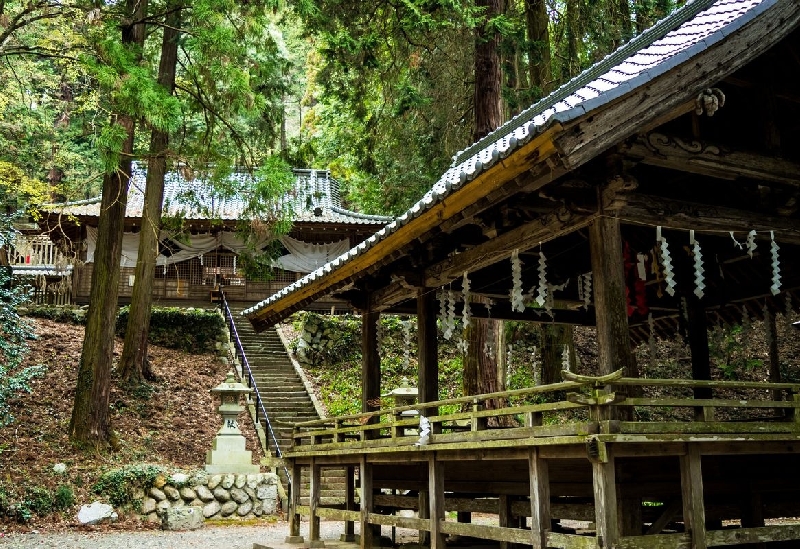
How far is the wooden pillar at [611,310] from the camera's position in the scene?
6.40 metres

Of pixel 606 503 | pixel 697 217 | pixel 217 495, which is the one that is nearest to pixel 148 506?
pixel 217 495

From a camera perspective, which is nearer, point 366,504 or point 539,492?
point 539,492

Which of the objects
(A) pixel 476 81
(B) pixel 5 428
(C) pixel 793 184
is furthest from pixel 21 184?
(C) pixel 793 184

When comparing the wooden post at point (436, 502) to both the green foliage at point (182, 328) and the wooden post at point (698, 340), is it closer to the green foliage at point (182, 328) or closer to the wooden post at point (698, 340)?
the wooden post at point (698, 340)

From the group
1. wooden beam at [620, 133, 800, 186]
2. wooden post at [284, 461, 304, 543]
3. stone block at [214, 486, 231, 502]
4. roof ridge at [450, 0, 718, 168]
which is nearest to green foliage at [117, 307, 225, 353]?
stone block at [214, 486, 231, 502]

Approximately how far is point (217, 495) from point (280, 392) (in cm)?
609

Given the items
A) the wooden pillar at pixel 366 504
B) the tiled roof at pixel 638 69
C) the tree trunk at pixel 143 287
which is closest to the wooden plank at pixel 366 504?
the wooden pillar at pixel 366 504

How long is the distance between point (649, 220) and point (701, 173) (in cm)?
72

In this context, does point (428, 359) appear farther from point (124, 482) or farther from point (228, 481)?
point (124, 482)

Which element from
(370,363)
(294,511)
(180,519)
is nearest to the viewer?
(294,511)

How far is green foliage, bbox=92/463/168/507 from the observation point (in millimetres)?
14320

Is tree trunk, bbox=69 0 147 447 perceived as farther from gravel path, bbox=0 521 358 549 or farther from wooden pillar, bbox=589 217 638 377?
wooden pillar, bbox=589 217 638 377

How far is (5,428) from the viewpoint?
51.5 ft

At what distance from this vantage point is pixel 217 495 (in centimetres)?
1534
